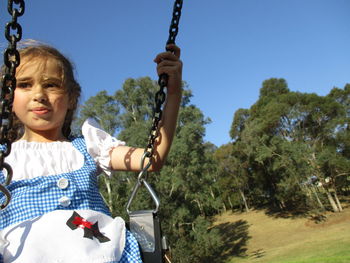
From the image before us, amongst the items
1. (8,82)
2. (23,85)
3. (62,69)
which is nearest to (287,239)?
(62,69)

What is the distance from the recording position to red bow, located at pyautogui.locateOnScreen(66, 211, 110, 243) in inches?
37.3

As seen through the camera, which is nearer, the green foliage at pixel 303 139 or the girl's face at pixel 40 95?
the girl's face at pixel 40 95

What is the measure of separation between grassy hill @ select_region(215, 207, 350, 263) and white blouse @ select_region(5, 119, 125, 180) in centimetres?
876

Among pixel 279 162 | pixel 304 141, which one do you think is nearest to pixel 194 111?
pixel 279 162

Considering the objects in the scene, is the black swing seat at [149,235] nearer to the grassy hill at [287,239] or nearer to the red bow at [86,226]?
the red bow at [86,226]

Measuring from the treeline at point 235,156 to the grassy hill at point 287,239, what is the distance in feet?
3.41

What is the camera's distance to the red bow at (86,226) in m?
0.95

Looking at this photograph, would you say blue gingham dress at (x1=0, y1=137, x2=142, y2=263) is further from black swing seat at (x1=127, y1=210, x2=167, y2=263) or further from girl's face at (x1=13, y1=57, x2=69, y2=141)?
girl's face at (x1=13, y1=57, x2=69, y2=141)

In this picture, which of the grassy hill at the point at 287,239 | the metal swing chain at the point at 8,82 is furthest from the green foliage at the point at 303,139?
the metal swing chain at the point at 8,82

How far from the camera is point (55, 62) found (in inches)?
50.2

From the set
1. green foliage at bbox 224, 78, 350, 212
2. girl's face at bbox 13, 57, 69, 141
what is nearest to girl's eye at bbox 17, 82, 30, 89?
girl's face at bbox 13, 57, 69, 141

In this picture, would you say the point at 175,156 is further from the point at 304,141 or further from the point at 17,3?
the point at 17,3

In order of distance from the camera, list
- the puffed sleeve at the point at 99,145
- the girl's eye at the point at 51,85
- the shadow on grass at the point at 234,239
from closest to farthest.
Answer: the girl's eye at the point at 51,85 < the puffed sleeve at the point at 99,145 < the shadow on grass at the point at 234,239

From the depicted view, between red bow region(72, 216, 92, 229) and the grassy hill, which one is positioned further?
the grassy hill
